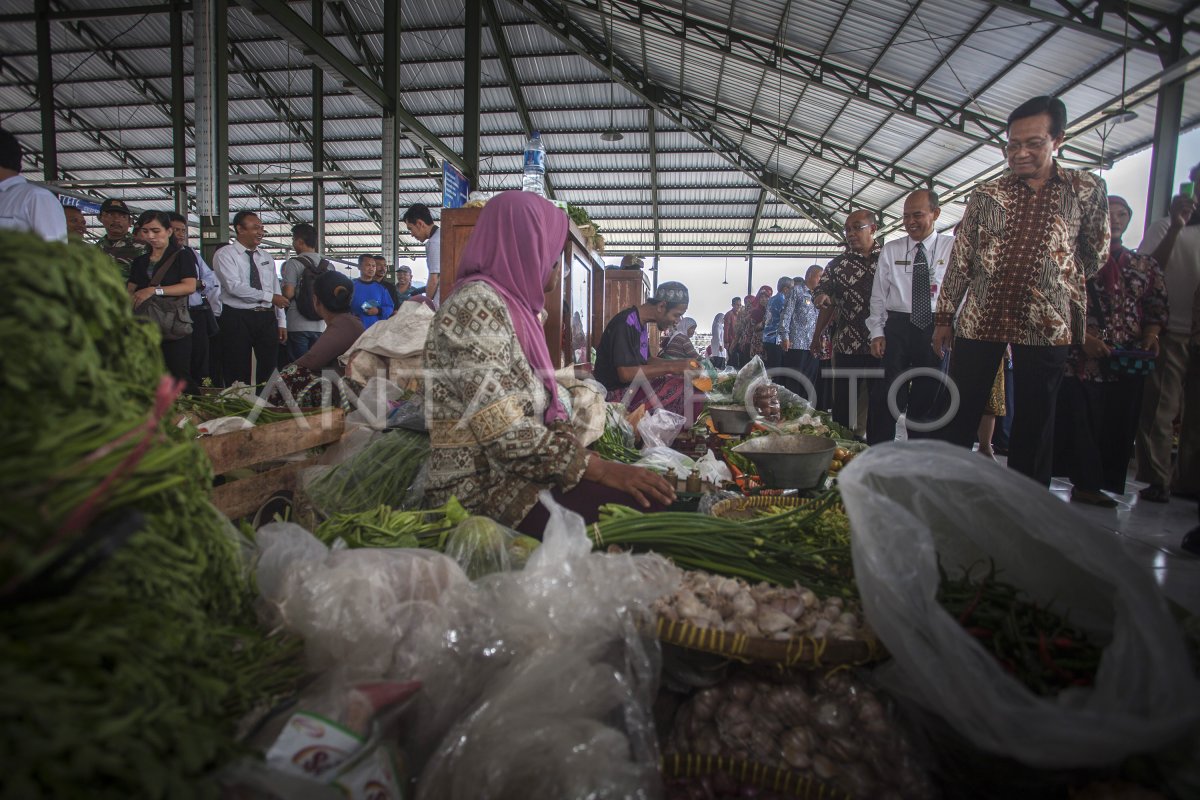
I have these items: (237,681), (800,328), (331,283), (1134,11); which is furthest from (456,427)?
(1134,11)

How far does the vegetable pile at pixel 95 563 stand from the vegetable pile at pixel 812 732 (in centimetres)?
84

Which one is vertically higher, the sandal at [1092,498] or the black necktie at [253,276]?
the black necktie at [253,276]

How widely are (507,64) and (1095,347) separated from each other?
10848 millimetres

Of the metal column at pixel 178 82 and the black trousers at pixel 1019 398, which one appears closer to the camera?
the black trousers at pixel 1019 398

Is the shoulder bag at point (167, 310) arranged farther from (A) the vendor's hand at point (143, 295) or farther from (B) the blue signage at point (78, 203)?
(B) the blue signage at point (78, 203)

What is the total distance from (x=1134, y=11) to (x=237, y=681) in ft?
26.7

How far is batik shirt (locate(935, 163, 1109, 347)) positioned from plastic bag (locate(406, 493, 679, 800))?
2.44 meters

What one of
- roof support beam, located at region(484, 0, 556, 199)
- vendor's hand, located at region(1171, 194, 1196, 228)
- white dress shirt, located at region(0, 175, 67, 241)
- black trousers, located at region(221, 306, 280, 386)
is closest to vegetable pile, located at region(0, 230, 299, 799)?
white dress shirt, located at region(0, 175, 67, 241)

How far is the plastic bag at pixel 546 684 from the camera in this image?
90 cm

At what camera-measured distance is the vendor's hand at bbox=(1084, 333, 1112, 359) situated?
3408 mm

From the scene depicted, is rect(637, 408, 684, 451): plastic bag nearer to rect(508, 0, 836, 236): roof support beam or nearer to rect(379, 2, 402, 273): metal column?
rect(379, 2, 402, 273): metal column

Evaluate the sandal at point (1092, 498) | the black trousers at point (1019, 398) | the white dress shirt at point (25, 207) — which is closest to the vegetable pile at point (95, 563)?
the white dress shirt at point (25, 207)

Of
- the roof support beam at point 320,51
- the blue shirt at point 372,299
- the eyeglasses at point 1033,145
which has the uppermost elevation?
the roof support beam at point 320,51

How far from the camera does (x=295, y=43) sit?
18.3 feet
